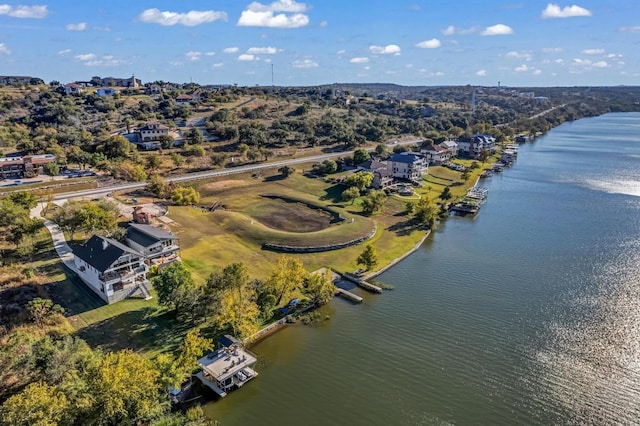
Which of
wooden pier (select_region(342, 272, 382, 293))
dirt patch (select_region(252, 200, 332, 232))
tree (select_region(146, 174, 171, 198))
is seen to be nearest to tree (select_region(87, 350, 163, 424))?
wooden pier (select_region(342, 272, 382, 293))

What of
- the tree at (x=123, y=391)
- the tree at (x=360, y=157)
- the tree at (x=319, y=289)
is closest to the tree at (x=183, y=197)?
the tree at (x=319, y=289)

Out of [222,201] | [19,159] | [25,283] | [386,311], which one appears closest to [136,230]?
[25,283]

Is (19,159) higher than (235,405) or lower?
higher

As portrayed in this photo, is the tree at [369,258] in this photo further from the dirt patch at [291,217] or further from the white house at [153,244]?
the white house at [153,244]

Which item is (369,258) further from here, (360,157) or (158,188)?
(360,157)

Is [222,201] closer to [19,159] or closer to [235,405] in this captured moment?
[19,159]

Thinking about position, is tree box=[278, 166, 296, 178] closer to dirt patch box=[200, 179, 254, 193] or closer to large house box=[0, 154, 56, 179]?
dirt patch box=[200, 179, 254, 193]
